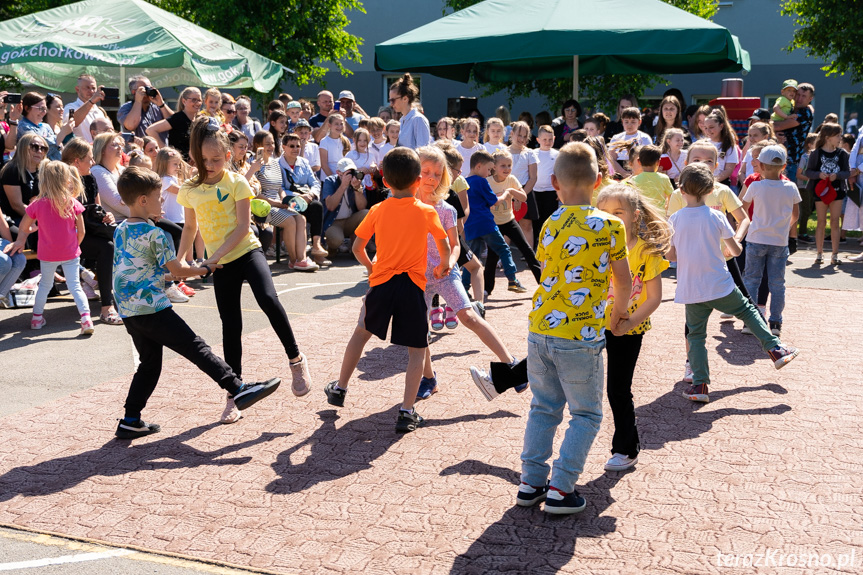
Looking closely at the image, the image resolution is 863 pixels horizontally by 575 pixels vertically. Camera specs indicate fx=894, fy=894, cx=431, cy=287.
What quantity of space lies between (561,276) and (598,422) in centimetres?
74

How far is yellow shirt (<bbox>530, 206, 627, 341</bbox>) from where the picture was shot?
4285mm

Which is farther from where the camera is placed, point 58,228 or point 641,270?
point 58,228

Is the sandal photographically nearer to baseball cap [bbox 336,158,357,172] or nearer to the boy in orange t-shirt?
the boy in orange t-shirt

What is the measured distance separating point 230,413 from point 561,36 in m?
8.42

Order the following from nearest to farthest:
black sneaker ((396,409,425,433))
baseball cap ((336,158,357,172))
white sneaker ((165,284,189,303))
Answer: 1. black sneaker ((396,409,425,433))
2. white sneaker ((165,284,189,303))
3. baseball cap ((336,158,357,172))

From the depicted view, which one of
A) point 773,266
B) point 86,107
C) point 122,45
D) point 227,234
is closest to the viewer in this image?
point 227,234

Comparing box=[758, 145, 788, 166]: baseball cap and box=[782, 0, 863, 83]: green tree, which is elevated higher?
box=[782, 0, 863, 83]: green tree

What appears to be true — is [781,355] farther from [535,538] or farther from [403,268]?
[535,538]

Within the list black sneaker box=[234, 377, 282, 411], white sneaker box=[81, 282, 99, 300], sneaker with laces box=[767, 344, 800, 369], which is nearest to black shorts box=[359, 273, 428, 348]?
black sneaker box=[234, 377, 282, 411]

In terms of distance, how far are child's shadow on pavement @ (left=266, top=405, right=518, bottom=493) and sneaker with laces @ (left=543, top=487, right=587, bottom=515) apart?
1167mm

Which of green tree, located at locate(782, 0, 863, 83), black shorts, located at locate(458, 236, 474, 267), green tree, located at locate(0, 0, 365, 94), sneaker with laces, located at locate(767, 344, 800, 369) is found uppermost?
green tree, located at locate(0, 0, 365, 94)

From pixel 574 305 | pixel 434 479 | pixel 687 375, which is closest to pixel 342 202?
pixel 687 375

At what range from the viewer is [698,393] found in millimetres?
6203

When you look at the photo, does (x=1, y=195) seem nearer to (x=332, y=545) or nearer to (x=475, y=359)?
(x=475, y=359)
